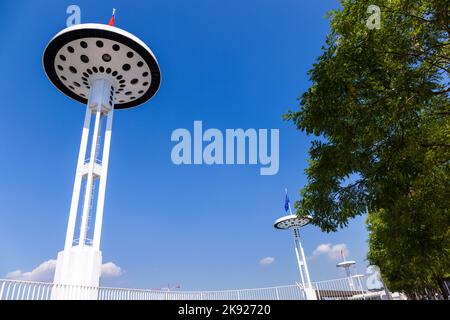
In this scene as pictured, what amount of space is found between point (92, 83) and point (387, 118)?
2041 centimetres

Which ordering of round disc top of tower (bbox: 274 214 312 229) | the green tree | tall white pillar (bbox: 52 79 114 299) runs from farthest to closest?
round disc top of tower (bbox: 274 214 312 229), tall white pillar (bbox: 52 79 114 299), the green tree

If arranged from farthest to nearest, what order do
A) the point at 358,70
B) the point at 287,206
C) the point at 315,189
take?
1. the point at 287,206
2. the point at 315,189
3. the point at 358,70

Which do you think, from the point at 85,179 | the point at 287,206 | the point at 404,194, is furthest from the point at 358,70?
the point at 287,206

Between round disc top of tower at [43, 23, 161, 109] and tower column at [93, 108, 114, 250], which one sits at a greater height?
round disc top of tower at [43, 23, 161, 109]

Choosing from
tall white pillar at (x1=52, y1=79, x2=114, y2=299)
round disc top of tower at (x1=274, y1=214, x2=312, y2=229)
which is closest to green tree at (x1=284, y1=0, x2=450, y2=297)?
tall white pillar at (x1=52, y1=79, x2=114, y2=299)

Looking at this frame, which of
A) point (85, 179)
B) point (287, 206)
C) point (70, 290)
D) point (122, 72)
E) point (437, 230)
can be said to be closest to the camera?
point (437, 230)

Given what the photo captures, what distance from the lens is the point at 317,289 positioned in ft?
46.0

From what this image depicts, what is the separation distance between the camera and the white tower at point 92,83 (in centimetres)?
1529

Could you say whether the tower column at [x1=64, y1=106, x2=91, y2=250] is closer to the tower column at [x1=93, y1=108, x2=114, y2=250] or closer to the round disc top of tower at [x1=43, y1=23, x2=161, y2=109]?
the tower column at [x1=93, y1=108, x2=114, y2=250]

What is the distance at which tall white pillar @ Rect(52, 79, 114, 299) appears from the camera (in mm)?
14648

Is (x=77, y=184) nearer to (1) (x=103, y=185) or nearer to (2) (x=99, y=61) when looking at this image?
(1) (x=103, y=185)

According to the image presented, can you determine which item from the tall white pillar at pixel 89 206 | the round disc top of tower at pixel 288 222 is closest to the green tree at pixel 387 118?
the tall white pillar at pixel 89 206

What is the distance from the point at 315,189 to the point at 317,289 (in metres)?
8.00
